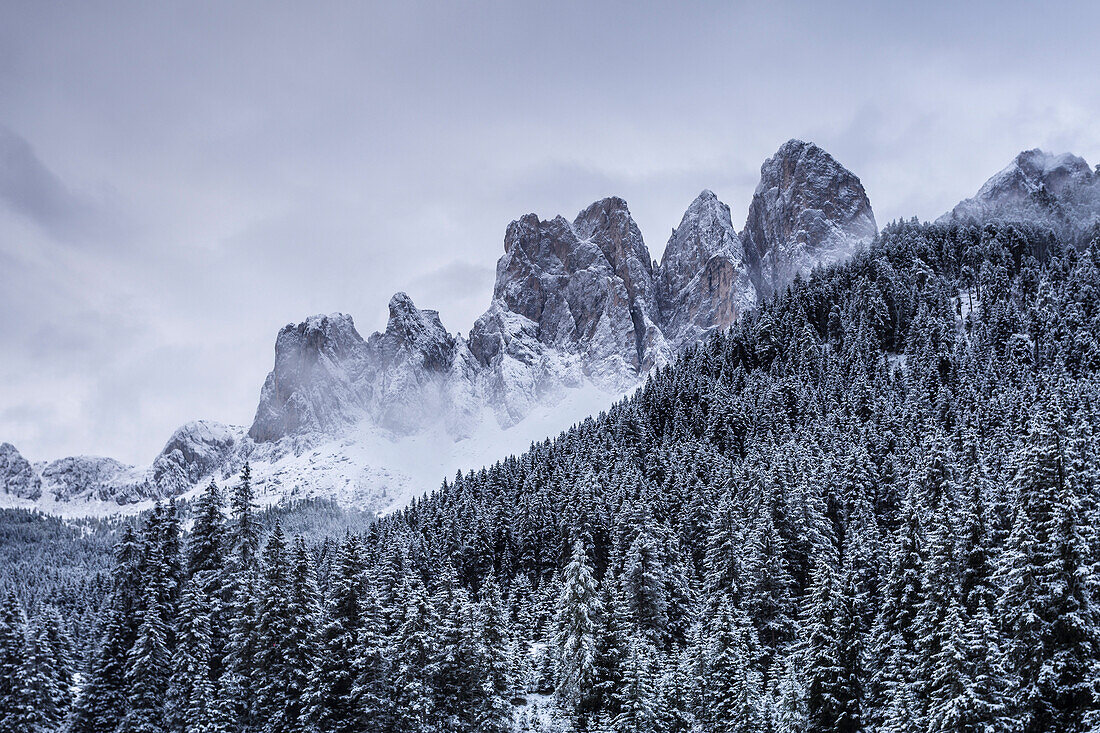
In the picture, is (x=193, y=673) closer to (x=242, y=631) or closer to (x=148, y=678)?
(x=242, y=631)

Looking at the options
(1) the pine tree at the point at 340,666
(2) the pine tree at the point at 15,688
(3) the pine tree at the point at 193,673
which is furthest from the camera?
(2) the pine tree at the point at 15,688

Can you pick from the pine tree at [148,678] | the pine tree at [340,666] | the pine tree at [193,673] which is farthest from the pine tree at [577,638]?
the pine tree at [148,678]

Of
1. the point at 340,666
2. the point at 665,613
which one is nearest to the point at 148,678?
the point at 340,666

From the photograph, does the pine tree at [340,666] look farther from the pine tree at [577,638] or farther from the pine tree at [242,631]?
the pine tree at [577,638]

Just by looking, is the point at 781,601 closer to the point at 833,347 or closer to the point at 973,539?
the point at 973,539

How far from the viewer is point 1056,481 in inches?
1221

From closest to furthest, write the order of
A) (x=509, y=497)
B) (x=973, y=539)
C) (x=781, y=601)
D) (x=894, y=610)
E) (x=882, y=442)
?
1. (x=973, y=539)
2. (x=894, y=610)
3. (x=781, y=601)
4. (x=882, y=442)
5. (x=509, y=497)

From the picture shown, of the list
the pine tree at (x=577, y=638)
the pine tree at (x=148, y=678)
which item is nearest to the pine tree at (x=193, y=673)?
the pine tree at (x=148, y=678)

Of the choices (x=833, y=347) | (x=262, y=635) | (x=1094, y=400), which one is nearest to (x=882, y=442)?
(x=1094, y=400)

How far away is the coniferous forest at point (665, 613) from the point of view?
1083 inches

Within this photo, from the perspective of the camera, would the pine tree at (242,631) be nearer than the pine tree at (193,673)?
No

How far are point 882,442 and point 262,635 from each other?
66135 millimetres

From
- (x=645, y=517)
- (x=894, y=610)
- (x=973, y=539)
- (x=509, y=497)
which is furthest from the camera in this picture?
(x=509, y=497)

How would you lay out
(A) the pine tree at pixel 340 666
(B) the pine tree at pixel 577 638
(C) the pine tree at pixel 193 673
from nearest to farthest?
(C) the pine tree at pixel 193 673, (A) the pine tree at pixel 340 666, (B) the pine tree at pixel 577 638
